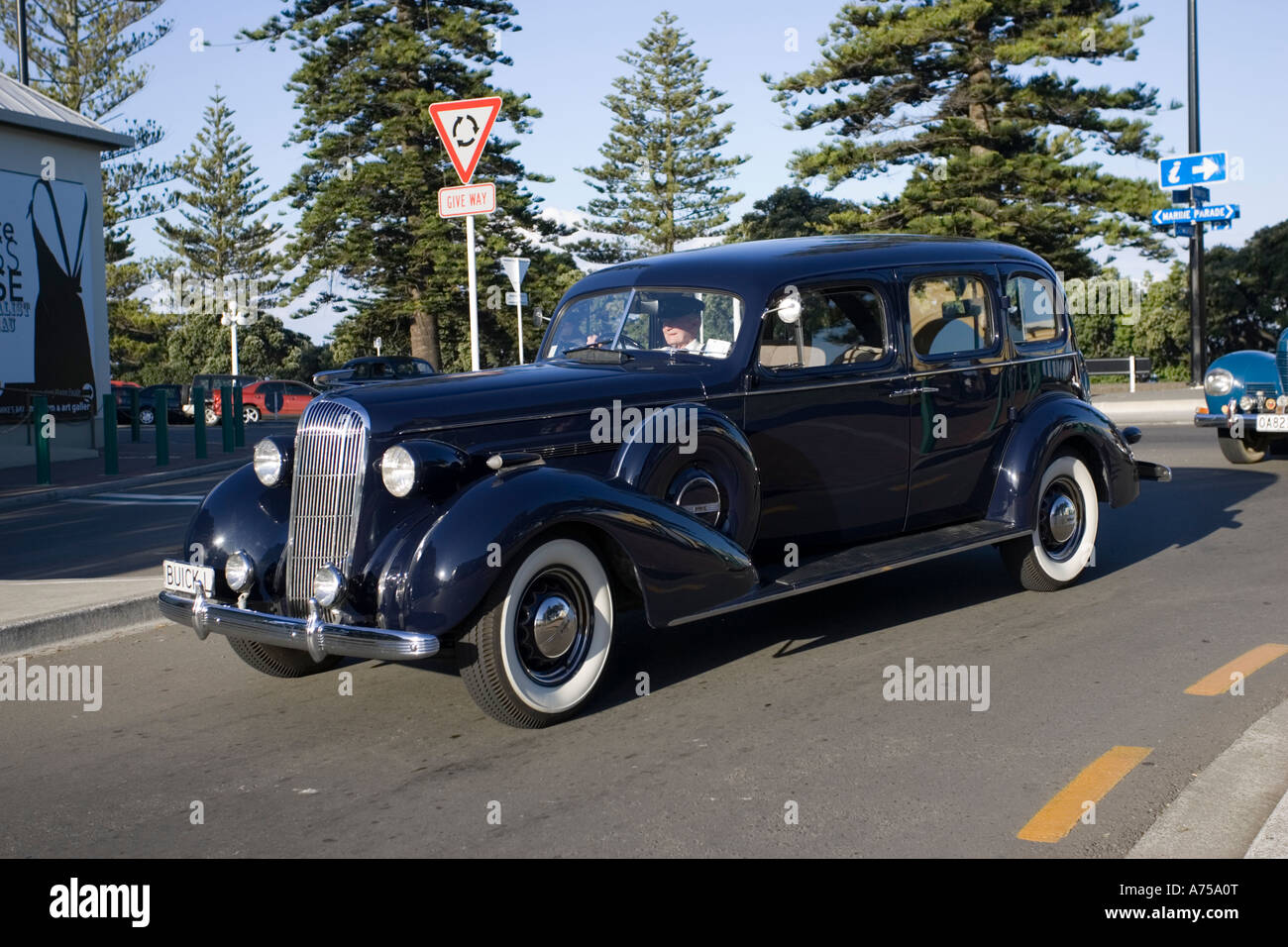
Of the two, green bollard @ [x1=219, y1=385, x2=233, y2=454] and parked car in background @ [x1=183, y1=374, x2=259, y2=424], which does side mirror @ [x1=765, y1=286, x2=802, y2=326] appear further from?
parked car in background @ [x1=183, y1=374, x2=259, y2=424]

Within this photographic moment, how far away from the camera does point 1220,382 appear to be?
526 inches

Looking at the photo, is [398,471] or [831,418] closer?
[398,471]

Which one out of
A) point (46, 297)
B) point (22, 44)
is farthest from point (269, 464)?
point (22, 44)

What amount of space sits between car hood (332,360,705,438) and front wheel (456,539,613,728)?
0.77 m

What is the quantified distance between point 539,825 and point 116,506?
1044 centimetres

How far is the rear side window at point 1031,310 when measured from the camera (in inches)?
313

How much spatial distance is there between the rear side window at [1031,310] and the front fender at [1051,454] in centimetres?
43

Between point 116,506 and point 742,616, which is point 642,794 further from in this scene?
point 116,506

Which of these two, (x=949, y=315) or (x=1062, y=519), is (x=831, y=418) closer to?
(x=949, y=315)

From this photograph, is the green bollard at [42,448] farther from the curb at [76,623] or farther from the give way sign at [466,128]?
the curb at [76,623]

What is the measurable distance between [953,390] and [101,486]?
446 inches

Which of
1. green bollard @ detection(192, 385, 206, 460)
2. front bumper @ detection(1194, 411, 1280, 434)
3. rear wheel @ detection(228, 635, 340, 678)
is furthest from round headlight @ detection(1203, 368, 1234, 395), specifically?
green bollard @ detection(192, 385, 206, 460)

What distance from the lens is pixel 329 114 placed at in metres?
40.1
